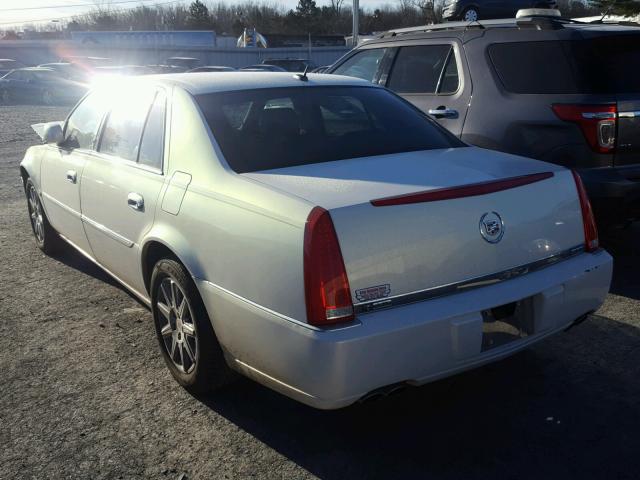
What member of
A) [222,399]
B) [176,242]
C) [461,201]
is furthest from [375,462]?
[176,242]

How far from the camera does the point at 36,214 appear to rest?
19.6ft

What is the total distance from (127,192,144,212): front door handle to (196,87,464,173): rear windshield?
58cm

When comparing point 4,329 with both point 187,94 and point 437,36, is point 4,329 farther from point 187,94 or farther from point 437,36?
point 437,36

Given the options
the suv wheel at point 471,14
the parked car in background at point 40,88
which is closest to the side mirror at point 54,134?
the suv wheel at point 471,14

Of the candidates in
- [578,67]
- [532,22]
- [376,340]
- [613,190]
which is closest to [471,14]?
[532,22]

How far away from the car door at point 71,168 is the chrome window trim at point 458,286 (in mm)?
2657

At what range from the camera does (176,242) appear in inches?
123

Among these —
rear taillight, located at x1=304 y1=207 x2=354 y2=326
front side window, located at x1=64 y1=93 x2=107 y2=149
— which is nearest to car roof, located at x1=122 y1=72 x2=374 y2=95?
front side window, located at x1=64 y1=93 x2=107 y2=149

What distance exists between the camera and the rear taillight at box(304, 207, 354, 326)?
8.03ft

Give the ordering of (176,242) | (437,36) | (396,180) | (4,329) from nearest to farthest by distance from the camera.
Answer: (396,180) → (176,242) → (4,329) → (437,36)

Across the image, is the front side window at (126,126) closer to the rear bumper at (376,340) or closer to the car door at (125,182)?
the car door at (125,182)

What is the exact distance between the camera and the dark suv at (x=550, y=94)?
14.8 ft

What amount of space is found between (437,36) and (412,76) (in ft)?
1.36

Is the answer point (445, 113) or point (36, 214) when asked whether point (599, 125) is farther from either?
point (36, 214)
